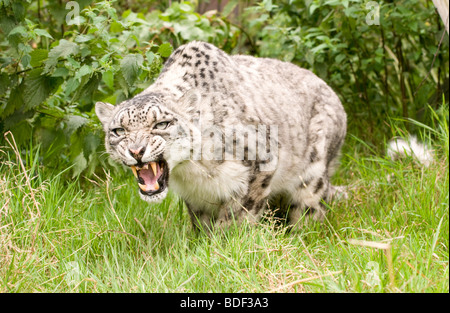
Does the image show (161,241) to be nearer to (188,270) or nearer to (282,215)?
(188,270)

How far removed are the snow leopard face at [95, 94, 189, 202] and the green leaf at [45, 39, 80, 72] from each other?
0.89 m

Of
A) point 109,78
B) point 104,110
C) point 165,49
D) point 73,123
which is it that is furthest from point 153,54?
point 73,123

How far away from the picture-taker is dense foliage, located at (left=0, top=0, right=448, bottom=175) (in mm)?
5293

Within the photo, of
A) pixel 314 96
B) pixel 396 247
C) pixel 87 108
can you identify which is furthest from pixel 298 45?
pixel 396 247

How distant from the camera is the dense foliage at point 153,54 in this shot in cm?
529

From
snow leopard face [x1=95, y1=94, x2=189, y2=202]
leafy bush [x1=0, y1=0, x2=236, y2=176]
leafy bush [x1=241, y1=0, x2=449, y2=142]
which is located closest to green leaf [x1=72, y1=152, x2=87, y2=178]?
leafy bush [x1=0, y1=0, x2=236, y2=176]

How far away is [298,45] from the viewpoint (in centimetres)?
702

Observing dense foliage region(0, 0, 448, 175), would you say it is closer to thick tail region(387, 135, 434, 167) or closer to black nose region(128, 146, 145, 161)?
thick tail region(387, 135, 434, 167)

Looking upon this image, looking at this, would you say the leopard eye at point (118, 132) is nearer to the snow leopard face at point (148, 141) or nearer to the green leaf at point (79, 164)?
the snow leopard face at point (148, 141)

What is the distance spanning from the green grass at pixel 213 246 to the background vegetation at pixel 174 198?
15 mm

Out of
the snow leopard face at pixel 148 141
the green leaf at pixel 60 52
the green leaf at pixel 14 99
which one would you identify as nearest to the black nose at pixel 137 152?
the snow leopard face at pixel 148 141

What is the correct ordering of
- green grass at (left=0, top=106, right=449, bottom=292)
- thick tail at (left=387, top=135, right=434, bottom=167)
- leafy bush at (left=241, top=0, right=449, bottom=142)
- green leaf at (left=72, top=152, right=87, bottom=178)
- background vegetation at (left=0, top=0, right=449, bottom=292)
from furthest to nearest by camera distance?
1. leafy bush at (left=241, top=0, right=449, bottom=142)
2. thick tail at (left=387, top=135, right=434, bottom=167)
3. green leaf at (left=72, top=152, right=87, bottom=178)
4. background vegetation at (left=0, top=0, right=449, bottom=292)
5. green grass at (left=0, top=106, right=449, bottom=292)

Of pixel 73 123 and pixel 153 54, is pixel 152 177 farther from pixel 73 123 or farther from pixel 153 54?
pixel 73 123
